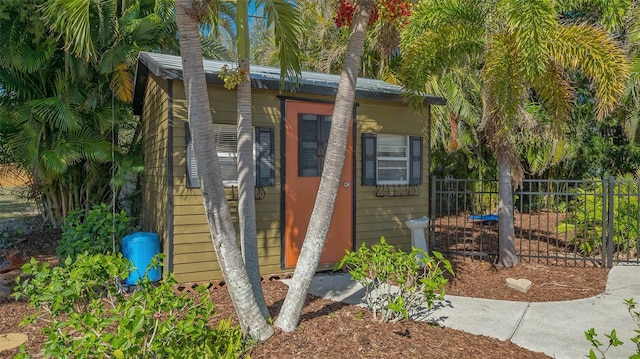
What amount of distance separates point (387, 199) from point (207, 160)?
4.16 m

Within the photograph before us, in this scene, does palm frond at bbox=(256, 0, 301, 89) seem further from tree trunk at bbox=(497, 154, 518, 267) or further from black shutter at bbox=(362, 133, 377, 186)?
tree trunk at bbox=(497, 154, 518, 267)

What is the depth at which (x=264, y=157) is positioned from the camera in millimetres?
5652

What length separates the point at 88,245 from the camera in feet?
18.8

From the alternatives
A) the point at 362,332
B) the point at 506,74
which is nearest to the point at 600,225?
the point at 506,74

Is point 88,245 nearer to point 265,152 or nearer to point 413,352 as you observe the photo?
point 265,152

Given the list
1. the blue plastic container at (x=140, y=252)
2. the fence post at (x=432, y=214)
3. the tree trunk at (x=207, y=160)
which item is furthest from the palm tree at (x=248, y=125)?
Result: the fence post at (x=432, y=214)

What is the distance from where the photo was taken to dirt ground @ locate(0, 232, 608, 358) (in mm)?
3193

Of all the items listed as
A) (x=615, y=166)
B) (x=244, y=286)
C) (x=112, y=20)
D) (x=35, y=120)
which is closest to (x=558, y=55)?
(x=244, y=286)

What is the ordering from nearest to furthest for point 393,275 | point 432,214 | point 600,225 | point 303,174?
point 393,275, point 303,174, point 432,214, point 600,225

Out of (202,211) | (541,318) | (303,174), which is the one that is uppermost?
(303,174)

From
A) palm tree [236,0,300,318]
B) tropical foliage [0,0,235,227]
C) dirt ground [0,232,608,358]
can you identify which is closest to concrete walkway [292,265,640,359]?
dirt ground [0,232,608,358]

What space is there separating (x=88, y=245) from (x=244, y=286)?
364 cm

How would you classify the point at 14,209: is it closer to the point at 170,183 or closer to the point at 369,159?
the point at 170,183

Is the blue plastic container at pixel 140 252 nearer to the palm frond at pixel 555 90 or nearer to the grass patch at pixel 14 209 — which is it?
the palm frond at pixel 555 90
